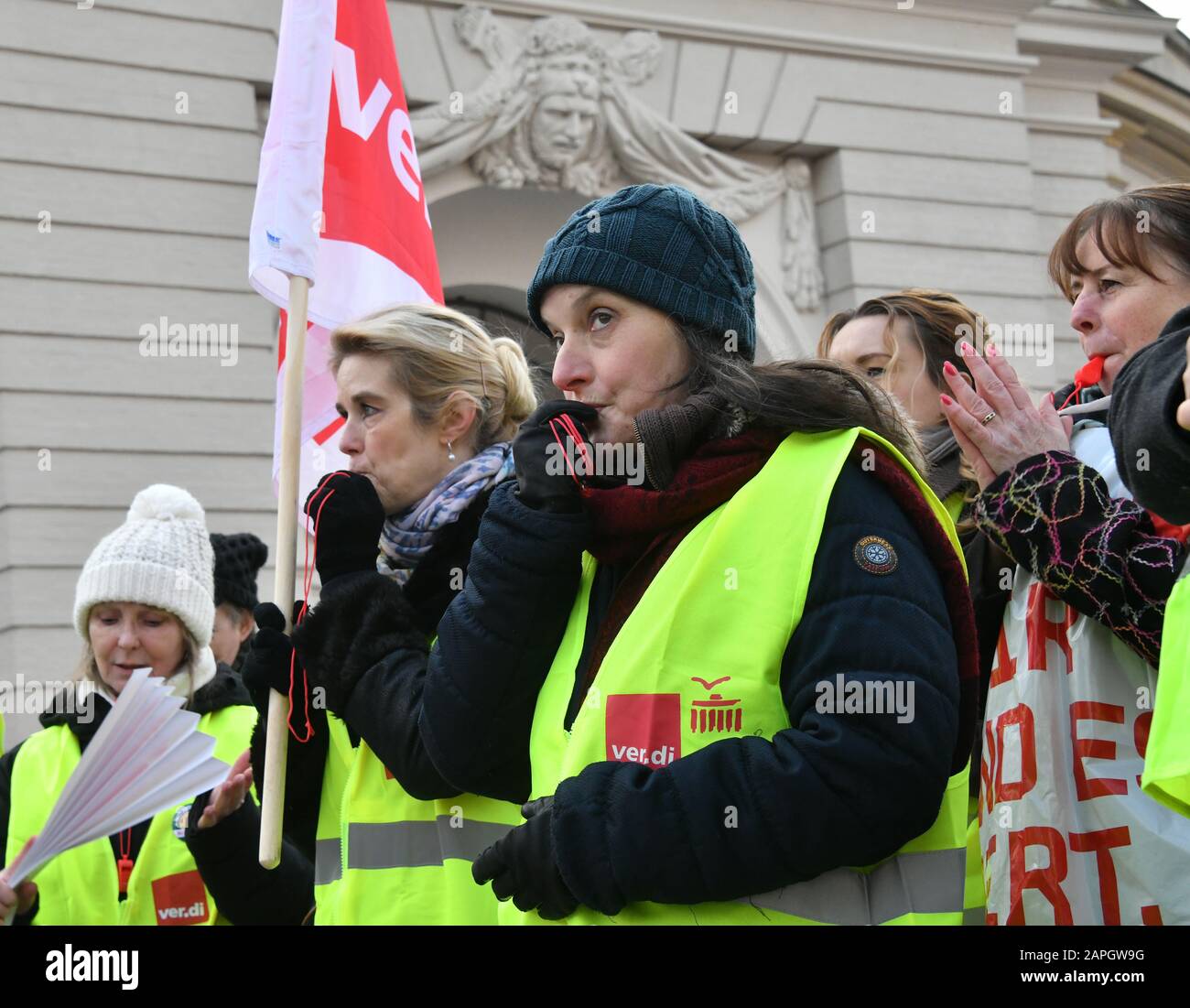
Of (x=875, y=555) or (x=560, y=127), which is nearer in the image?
(x=875, y=555)

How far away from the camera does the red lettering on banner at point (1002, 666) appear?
257 centimetres

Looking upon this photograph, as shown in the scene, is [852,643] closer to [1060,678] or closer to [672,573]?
[672,573]

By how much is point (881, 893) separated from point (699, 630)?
40 cm

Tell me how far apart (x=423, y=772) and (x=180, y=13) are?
844 centimetres

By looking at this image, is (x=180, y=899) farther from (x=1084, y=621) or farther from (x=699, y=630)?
(x=1084, y=621)

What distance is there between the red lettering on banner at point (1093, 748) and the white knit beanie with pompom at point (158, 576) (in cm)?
245

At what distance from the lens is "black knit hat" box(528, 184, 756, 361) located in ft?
7.89

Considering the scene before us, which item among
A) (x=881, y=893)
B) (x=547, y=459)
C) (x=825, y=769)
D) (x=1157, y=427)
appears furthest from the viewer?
(x=547, y=459)

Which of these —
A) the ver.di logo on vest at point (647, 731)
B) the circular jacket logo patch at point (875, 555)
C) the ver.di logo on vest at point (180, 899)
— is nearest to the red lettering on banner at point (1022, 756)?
the circular jacket logo patch at point (875, 555)

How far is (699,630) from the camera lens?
2.08 meters

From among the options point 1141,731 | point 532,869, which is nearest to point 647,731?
point 532,869

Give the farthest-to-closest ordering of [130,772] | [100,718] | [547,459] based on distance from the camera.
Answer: [100,718] < [130,772] < [547,459]

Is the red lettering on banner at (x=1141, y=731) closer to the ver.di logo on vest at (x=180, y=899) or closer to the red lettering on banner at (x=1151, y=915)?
the red lettering on banner at (x=1151, y=915)

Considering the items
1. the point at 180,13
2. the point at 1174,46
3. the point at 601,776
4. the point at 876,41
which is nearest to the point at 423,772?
the point at 601,776
